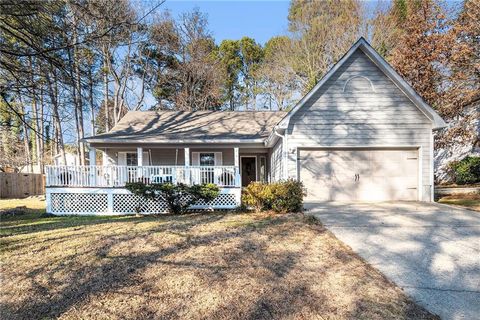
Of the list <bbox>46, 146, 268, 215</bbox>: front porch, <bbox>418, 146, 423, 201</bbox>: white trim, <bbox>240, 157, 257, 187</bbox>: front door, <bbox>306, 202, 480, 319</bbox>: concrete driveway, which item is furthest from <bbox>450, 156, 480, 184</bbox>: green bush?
<bbox>46, 146, 268, 215</bbox>: front porch

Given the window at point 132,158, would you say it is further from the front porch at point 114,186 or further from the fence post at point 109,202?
the fence post at point 109,202

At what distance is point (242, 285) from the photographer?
11.7 feet

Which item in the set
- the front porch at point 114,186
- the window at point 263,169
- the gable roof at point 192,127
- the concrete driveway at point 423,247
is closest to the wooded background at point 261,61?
the gable roof at point 192,127

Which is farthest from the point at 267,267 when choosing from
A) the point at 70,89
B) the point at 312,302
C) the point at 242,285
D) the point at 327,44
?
the point at 327,44

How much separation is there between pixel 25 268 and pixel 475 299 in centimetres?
624

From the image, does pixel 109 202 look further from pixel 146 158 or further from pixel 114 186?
pixel 146 158

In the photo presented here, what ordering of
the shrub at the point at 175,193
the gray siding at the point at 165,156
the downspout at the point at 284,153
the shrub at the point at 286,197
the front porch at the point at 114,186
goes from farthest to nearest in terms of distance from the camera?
the gray siding at the point at 165,156
the downspout at the point at 284,153
the front porch at the point at 114,186
the shrub at the point at 175,193
the shrub at the point at 286,197

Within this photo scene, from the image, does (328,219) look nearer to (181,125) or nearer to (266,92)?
(181,125)

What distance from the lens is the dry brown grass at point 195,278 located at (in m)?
3.08

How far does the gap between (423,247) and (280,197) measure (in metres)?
4.01

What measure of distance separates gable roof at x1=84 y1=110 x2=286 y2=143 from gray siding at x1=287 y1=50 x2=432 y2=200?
7.84 feet

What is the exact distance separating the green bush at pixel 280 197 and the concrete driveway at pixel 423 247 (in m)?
0.58

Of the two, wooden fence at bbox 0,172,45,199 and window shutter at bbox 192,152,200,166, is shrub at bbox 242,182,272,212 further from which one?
wooden fence at bbox 0,172,45,199

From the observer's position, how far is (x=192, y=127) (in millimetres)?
13969
